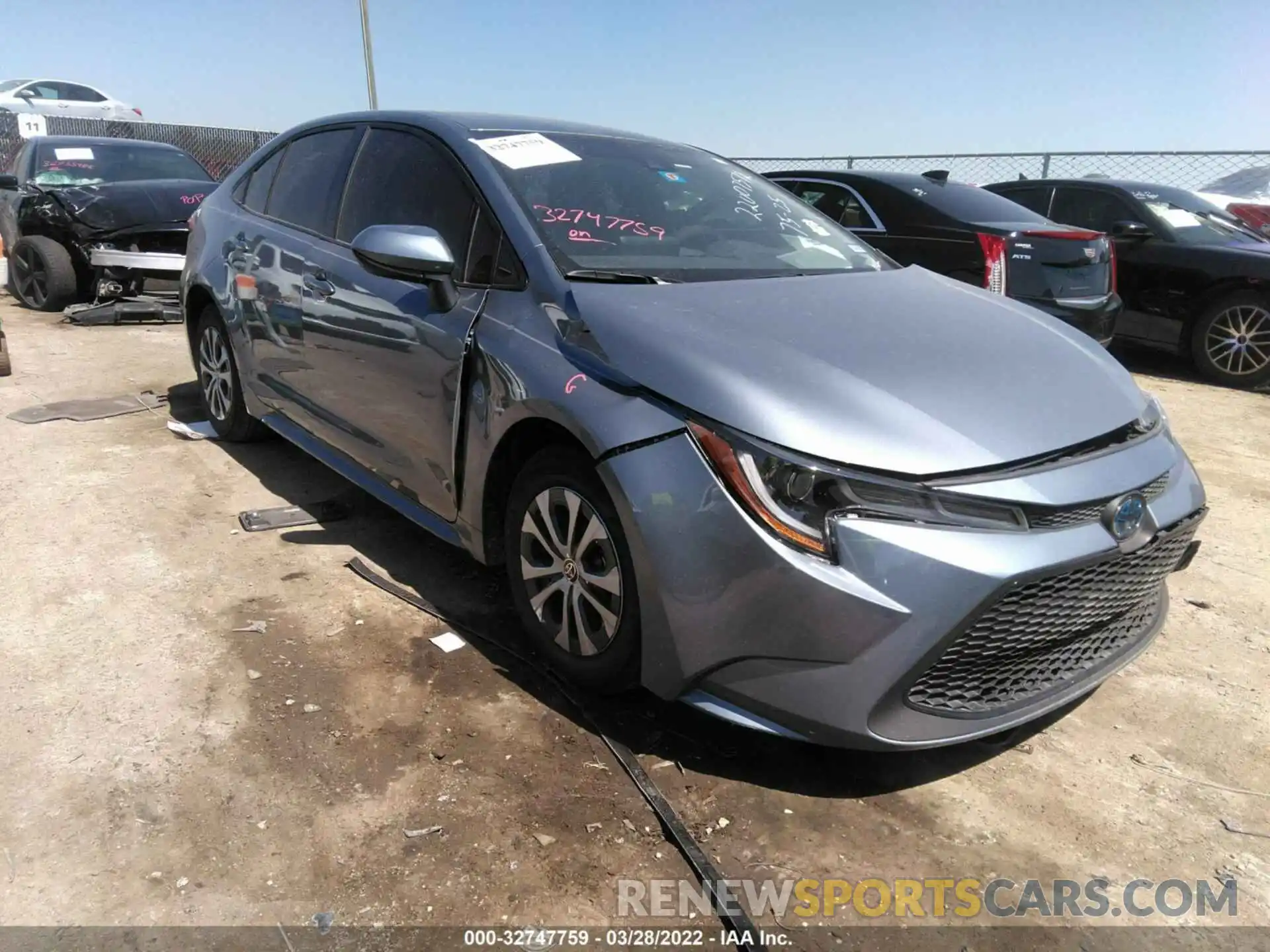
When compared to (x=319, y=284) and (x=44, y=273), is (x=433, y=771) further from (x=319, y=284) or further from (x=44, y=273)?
(x=44, y=273)

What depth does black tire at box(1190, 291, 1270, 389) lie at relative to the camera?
23.3 ft

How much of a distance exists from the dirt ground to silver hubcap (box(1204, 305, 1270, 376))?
14.6ft

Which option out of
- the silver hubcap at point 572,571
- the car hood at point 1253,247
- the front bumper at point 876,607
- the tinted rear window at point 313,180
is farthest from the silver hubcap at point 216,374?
the car hood at point 1253,247

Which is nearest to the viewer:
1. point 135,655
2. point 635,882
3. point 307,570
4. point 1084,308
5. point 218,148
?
point 635,882

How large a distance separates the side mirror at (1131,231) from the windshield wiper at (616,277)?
6268 mm

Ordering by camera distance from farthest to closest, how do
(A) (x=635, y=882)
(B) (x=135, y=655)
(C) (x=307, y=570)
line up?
(C) (x=307, y=570) → (B) (x=135, y=655) → (A) (x=635, y=882)

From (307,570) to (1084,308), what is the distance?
5.27 m

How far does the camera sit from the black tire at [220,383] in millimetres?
4594

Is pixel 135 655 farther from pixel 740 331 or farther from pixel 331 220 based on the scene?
pixel 740 331

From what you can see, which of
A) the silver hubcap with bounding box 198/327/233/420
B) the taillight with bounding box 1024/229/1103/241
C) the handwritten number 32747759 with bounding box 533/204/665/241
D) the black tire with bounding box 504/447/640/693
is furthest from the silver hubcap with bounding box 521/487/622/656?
the taillight with bounding box 1024/229/1103/241

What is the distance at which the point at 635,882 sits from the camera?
6.77 ft

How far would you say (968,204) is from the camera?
6445 mm

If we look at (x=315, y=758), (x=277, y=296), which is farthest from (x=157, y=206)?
(x=315, y=758)

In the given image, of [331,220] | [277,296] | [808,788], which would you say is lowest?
[808,788]
